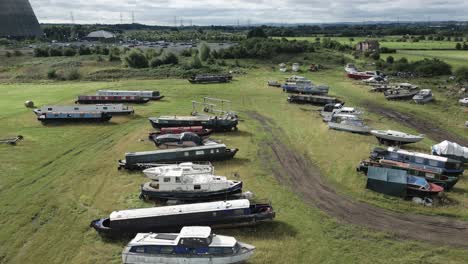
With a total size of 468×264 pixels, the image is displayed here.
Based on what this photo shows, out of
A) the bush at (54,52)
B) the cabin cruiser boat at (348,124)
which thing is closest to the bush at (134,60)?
the bush at (54,52)

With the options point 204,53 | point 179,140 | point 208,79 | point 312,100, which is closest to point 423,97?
point 312,100

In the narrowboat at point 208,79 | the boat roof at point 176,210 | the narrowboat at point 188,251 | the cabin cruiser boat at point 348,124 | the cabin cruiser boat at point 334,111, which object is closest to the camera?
the narrowboat at point 188,251

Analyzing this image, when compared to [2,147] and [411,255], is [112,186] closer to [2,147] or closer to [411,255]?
[2,147]

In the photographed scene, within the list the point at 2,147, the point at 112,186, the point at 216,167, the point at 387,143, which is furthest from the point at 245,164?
the point at 2,147

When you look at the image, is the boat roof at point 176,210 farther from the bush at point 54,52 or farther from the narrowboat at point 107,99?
the bush at point 54,52

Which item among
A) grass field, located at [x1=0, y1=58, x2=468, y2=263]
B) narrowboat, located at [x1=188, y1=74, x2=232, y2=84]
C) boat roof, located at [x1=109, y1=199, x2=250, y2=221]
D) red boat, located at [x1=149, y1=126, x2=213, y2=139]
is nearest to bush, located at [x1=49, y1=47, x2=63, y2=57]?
narrowboat, located at [x1=188, y1=74, x2=232, y2=84]

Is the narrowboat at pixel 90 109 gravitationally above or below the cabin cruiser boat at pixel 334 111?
above

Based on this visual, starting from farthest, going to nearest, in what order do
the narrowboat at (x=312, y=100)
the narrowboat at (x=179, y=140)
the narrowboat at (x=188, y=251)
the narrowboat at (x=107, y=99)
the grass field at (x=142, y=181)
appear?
the narrowboat at (x=107, y=99), the narrowboat at (x=312, y=100), the narrowboat at (x=179, y=140), the grass field at (x=142, y=181), the narrowboat at (x=188, y=251)
